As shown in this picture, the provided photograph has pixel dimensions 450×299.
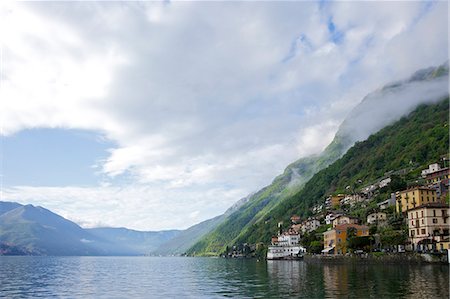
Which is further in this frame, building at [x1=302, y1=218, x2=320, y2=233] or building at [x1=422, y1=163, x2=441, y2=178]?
building at [x1=302, y1=218, x2=320, y2=233]

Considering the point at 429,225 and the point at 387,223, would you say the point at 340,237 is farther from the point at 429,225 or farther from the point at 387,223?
the point at 429,225

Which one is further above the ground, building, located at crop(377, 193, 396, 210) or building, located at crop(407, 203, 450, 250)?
building, located at crop(377, 193, 396, 210)

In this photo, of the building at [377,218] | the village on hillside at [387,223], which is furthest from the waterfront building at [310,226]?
the building at [377,218]

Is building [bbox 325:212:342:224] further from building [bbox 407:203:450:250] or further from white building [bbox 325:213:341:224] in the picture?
building [bbox 407:203:450:250]

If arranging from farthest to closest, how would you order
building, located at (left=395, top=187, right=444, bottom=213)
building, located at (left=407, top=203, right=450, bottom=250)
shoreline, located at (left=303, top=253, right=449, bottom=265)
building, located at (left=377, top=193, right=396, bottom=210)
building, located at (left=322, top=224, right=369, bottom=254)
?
building, located at (left=377, top=193, right=396, bottom=210) → building, located at (left=322, top=224, right=369, bottom=254) → building, located at (left=395, top=187, right=444, bottom=213) → building, located at (left=407, top=203, right=450, bottom=250) → shoreline, located at (left=303, top=253, right=449, bottom=265)

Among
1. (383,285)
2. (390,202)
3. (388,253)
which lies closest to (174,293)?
(383,285)

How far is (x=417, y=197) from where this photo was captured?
11731cm

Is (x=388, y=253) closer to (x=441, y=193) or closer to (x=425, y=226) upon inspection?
(x=425, y=226)

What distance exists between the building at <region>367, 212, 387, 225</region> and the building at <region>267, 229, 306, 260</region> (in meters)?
41.0

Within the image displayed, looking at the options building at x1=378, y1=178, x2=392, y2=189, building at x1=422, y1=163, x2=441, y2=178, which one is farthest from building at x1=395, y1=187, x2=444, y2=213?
building at x1=378, y1=178, x2=392, y2=189

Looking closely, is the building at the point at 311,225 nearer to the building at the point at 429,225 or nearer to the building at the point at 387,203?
the building at the point at 387,203

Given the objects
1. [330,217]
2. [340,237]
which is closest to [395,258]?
[340,237]

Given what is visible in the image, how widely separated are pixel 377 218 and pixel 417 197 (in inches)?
691

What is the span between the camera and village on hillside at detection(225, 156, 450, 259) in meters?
99.9
